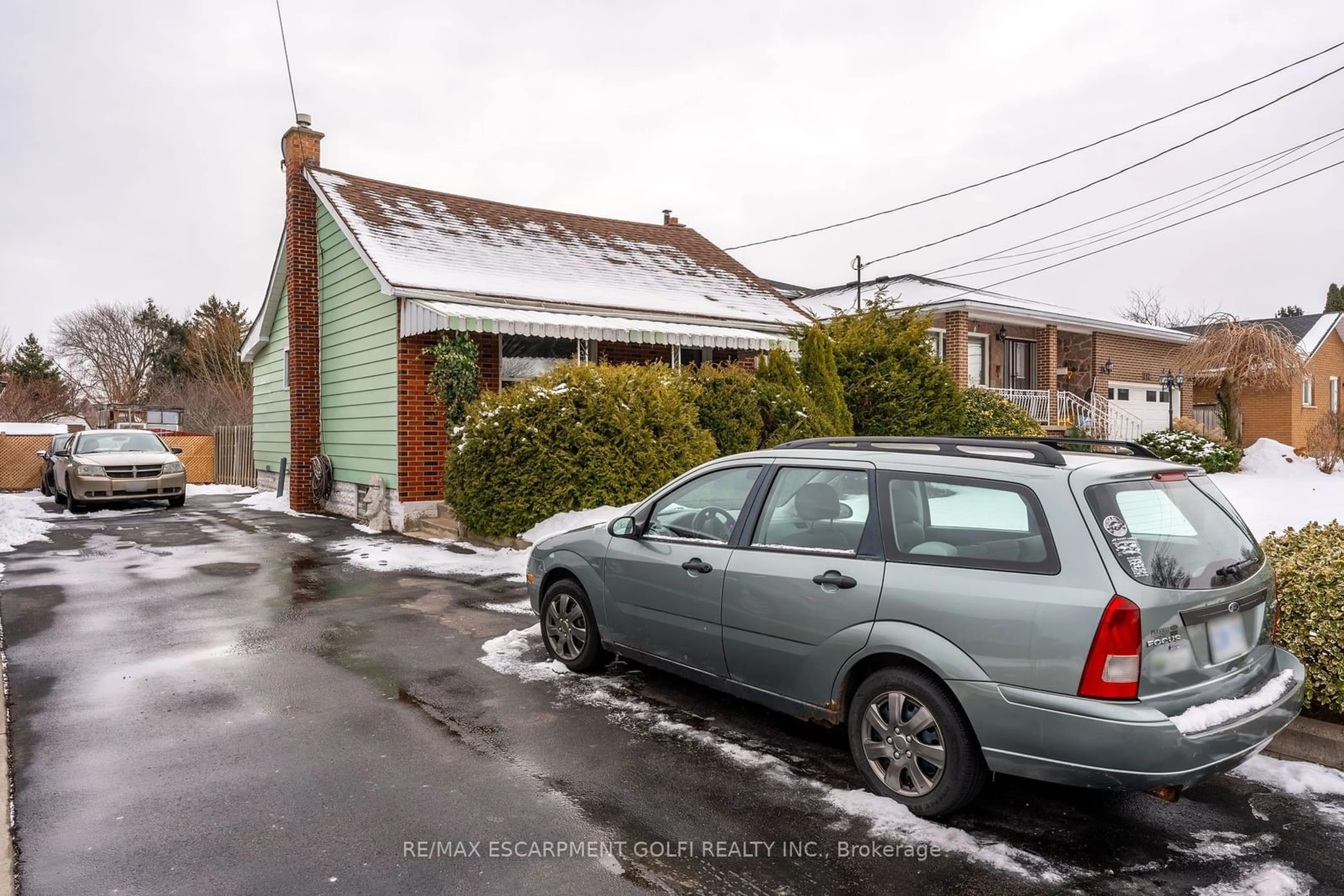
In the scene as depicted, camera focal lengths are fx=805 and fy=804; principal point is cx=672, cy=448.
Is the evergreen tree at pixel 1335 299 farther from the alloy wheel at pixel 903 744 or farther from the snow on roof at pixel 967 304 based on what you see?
the alloy wheel at pixel 903 744

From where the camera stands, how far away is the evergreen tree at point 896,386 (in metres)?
13.3

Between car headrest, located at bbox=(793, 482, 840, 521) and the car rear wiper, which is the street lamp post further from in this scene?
car headrest, located at bbox=(793, 482, 840, 521)

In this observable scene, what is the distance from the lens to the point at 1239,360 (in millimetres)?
22766

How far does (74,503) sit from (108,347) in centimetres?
4072

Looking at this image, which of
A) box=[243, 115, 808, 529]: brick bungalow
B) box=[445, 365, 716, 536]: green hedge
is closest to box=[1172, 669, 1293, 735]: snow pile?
box=[445, 365, 716, 536]: green hedge

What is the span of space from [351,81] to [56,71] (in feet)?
A: 14.3

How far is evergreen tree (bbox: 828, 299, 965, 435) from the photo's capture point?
1327 centimetres

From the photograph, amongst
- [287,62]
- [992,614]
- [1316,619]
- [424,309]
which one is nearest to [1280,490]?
[1316,619]

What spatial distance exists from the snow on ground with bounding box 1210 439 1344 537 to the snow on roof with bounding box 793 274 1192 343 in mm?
6174

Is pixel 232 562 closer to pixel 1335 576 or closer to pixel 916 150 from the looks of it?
pixel 1335 576

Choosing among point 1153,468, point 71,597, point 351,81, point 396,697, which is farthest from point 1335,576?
point 351,81

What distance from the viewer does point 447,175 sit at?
33688 mm

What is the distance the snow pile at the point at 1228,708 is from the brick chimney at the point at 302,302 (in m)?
14.8

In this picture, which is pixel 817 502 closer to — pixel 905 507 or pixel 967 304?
pixel 905 507
